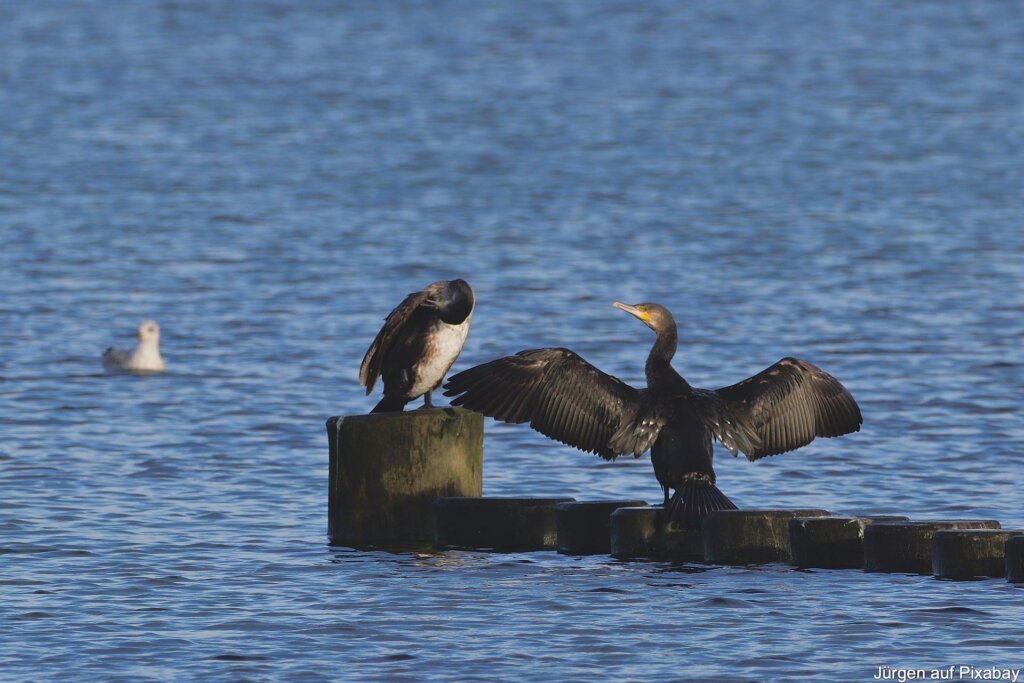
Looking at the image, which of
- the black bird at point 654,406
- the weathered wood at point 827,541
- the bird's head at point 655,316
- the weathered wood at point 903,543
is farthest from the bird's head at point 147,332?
the weathered wood at point 903,543

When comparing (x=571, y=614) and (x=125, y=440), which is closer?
(x=571, y=614)

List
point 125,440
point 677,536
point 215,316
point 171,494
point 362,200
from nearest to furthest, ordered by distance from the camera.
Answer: point 677,536 < point 171,494 < point 125,440 < point 215,316 < point 362,200

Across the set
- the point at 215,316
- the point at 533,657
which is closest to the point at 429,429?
the point at 533,657

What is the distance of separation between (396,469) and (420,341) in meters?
0.76

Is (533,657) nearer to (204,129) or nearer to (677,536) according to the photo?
(677,536)

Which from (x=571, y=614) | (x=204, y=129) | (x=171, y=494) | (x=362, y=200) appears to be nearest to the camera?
(x=571, y=614)

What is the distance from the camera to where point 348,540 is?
11125 millimetres

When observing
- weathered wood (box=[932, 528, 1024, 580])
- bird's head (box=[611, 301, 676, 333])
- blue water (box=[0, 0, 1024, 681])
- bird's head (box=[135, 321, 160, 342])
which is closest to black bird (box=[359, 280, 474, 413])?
bird's head (box=[611, 301, 676, 333])

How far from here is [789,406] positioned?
432 inches

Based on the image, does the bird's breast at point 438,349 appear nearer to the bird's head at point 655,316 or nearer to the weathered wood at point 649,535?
the bird's head at point 655,316

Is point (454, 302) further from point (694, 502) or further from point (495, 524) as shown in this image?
point (694, 502)

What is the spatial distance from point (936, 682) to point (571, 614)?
1.84 metres

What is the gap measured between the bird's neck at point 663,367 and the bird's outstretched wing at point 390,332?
1.34m

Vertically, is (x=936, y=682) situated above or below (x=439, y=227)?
below
